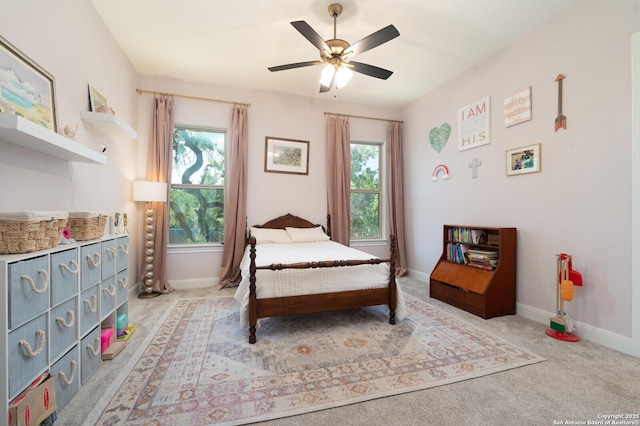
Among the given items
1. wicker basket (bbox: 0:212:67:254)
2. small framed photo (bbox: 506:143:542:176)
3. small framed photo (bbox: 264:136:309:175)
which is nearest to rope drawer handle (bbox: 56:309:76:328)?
wicker basket (bbox: 0:212:67:254)

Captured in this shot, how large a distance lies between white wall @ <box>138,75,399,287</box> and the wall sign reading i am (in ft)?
4.74

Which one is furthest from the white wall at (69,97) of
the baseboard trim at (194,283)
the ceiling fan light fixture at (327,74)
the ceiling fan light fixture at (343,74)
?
the ceiling fan light fixture at (343,74)

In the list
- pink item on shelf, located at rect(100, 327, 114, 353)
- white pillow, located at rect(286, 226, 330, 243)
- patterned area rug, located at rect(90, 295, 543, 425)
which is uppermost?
white pillow, located at rect(286, 226, 330, 243)

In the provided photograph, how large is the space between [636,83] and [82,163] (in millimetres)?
4633

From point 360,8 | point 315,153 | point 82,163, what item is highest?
point 360,8

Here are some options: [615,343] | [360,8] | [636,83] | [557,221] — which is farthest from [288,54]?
[615,343]

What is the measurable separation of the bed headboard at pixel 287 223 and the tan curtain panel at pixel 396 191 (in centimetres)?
149

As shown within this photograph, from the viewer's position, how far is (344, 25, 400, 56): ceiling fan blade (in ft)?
6.59

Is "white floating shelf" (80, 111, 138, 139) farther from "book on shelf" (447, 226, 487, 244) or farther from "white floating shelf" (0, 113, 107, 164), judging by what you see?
"book on shelf" (447, 226, 487, 244)

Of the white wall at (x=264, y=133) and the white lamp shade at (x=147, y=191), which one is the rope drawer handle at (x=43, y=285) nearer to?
the white lamp shade at (x=147, y=191)

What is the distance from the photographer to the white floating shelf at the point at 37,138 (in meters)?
1.28

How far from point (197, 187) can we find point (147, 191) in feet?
2.49

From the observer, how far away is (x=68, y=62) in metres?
2.16

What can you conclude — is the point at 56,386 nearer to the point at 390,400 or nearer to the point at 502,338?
the point at 390,400
